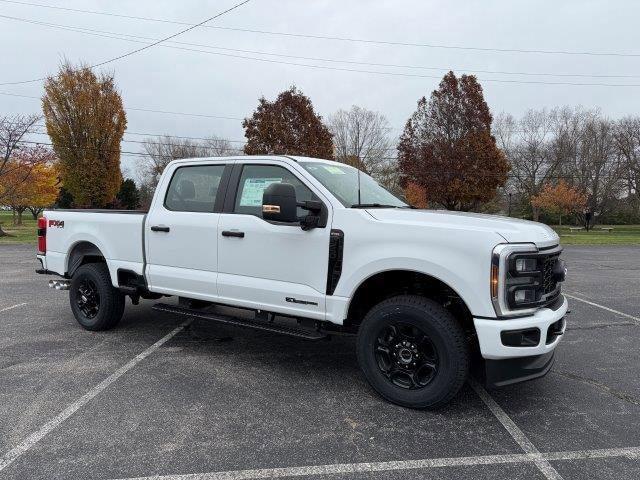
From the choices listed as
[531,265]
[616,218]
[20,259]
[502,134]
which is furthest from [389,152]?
[531,265]

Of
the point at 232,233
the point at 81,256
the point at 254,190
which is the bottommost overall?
the point at 81,256

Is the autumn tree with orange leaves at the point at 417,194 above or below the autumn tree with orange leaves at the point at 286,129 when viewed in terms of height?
below

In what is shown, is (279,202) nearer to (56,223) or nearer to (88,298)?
(88,298)

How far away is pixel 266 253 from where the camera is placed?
4.29 m

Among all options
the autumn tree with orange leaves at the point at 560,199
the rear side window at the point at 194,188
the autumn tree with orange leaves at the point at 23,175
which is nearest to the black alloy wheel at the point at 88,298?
the rear side window at the point at 194,188

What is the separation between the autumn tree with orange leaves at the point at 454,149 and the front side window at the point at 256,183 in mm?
25699

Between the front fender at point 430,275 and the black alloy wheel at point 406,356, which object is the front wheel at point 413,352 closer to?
the black alloy wheel at point 406,356

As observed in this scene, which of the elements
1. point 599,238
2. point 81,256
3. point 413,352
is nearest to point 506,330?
point 413,352

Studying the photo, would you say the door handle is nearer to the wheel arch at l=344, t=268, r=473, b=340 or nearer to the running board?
the running board

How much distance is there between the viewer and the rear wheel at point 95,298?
5652mm

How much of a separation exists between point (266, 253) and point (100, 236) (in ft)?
8.00

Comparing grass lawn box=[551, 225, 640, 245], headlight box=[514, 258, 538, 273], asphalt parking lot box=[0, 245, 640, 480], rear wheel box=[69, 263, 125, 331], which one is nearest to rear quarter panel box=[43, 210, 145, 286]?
rear wheel box=[69, 263, 125, 331]

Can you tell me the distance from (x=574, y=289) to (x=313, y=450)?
8.08m

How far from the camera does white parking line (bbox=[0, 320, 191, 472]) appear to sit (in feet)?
9.89
